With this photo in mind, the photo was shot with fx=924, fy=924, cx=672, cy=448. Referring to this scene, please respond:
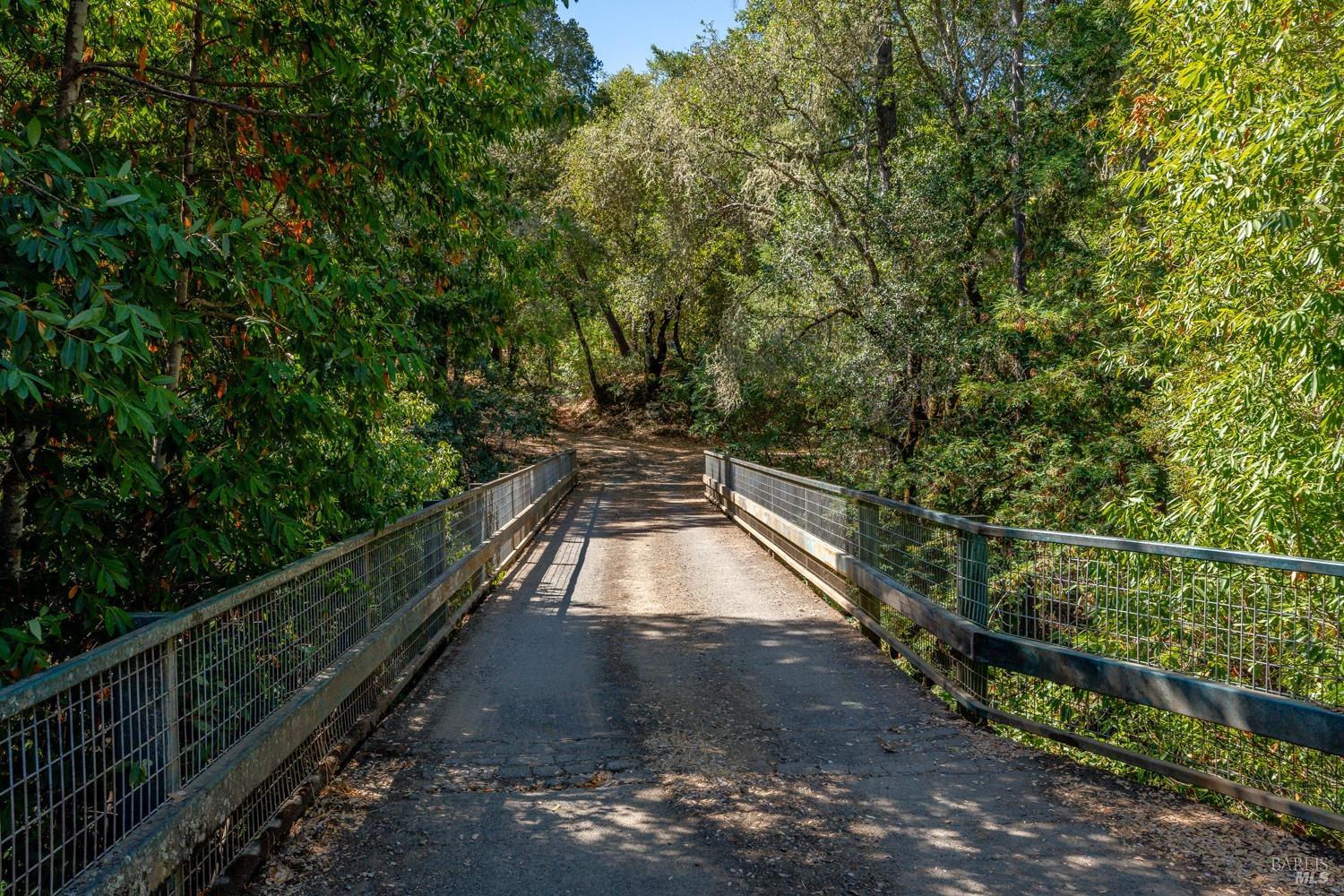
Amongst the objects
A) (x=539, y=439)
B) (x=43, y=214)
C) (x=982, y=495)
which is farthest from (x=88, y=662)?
(x=539, y=439)

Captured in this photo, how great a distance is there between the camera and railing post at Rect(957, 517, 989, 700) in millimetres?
6457

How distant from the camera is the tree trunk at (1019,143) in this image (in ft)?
54.3

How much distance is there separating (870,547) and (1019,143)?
11018 millimetres

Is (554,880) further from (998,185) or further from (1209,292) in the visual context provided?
(998,185)

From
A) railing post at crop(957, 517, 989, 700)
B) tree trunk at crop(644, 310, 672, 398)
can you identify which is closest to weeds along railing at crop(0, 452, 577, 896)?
railing post at crop(957, 517, 989, 700)

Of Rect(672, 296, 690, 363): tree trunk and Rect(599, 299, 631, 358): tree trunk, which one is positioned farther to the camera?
Rect(599, 299, 631, 358): tree trunk

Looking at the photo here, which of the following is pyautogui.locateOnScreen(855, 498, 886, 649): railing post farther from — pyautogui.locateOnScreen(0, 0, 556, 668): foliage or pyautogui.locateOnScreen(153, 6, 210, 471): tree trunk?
pyautogui.locateOnScreen(153, 6, 210, 471): tree trunk

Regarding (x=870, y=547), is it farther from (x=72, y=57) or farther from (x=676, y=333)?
(x=676, y=333)

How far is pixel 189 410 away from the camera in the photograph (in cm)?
716

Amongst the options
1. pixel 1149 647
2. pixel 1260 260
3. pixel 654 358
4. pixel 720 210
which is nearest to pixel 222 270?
pixel 1149 647

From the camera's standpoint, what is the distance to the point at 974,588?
6562 mm

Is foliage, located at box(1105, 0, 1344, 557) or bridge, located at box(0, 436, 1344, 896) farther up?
foliage, located at box(1105, 0, 1344, 557)

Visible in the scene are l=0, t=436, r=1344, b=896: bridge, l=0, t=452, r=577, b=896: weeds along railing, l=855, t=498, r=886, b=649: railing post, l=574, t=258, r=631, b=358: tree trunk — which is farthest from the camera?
l=574, t=258, r=631, b=358: tree trunk

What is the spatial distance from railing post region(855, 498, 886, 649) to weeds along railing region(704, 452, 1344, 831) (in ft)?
1.14
